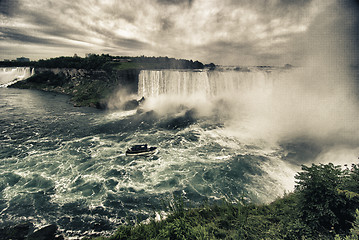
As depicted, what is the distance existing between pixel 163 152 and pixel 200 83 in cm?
4226

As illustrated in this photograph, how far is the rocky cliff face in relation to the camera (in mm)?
75188

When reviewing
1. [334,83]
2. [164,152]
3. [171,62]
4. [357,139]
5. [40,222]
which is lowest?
[40,222]

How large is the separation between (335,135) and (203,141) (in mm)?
28348

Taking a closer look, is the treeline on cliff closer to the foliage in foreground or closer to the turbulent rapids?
the turbulent rapids

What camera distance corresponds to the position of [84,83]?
98.8 metres

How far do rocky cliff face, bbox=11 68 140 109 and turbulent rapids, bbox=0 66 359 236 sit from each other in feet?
59.1

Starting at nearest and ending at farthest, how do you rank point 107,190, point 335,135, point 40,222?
point 40,222 → point 107,190 → point 335,135

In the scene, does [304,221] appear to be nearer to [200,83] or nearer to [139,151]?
[139,151]

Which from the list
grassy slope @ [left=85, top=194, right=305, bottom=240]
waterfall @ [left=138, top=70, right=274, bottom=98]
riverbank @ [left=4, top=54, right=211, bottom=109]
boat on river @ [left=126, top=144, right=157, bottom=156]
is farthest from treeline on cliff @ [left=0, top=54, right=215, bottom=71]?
grassy slope @ [left=85, top=194, right=305, bottom=240]

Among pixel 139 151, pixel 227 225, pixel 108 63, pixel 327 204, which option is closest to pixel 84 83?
pixel 108 63

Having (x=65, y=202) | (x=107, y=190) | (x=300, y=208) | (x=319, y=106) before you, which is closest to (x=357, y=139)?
(x=319, y=106)

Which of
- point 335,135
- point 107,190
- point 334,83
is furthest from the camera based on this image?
point 334,83

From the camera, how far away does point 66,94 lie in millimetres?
94750

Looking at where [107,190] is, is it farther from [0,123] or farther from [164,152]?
[0,123]
